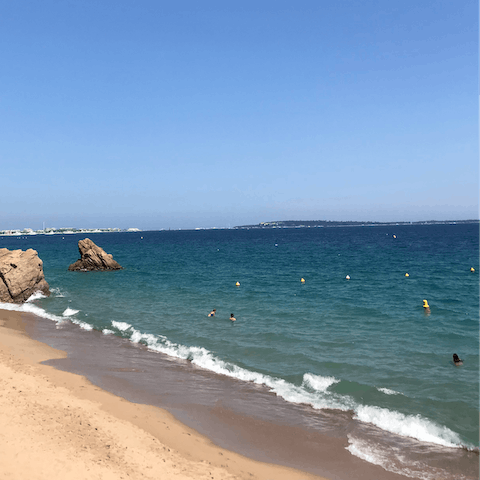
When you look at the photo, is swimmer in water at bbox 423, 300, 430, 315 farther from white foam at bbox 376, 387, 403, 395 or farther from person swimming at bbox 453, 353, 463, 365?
white foam at bbox 376, 387, 403, 395

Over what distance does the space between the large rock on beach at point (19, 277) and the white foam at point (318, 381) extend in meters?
26.8

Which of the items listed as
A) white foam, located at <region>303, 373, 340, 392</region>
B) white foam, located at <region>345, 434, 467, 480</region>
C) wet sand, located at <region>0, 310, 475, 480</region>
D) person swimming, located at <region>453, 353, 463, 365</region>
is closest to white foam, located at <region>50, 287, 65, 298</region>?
wet sand, located at <region>0, 310, 475, 480</region>

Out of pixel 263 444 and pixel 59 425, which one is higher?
pixel 59 425

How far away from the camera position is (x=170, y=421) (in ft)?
36.6

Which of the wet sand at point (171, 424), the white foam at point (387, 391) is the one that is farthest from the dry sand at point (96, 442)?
the white foam at point (387, 391)

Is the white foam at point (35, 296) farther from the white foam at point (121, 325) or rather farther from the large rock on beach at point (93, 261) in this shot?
the large rock on beach at point (93, 261)

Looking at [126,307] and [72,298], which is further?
[72,298]

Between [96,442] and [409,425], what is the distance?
921 cm

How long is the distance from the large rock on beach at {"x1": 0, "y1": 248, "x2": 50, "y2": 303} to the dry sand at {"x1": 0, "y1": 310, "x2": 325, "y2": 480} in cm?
2010

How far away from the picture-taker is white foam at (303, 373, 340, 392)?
13719 mm

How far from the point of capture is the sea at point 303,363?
10.4m

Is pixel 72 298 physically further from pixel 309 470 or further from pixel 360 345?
pixel 309 470

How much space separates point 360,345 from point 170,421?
413 inches

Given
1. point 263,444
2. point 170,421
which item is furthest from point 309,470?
point 170,421
